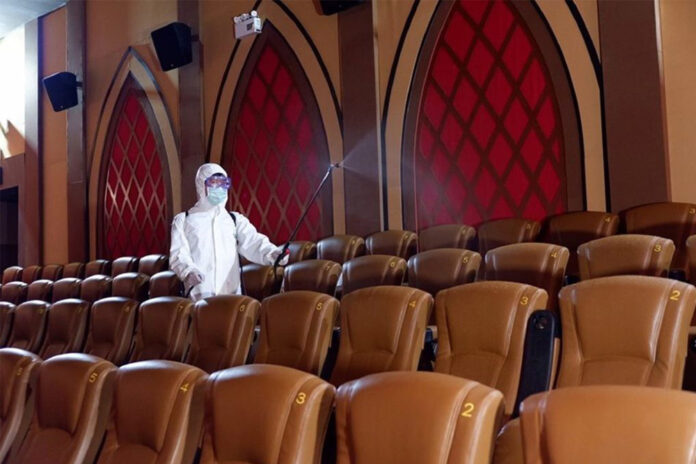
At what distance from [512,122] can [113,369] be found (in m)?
1.22

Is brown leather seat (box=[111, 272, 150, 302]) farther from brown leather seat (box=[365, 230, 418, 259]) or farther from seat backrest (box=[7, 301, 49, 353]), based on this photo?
brown leather seat (box=[365, 230, 418, 259])

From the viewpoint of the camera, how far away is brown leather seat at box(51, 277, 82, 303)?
1.84 meters

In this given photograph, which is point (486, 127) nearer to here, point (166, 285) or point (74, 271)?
point (166, 285)

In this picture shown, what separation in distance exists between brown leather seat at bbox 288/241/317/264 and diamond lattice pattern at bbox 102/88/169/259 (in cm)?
99

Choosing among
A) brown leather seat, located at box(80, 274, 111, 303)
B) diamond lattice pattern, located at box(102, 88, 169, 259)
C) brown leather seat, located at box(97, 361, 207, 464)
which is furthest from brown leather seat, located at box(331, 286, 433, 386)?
diamond lattice pattern, located at box(102, 88, 169, 259)

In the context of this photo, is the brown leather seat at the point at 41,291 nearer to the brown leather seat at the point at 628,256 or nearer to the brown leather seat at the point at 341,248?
the brown leather seat at the point at 341,248

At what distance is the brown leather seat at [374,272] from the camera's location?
122 centimetres

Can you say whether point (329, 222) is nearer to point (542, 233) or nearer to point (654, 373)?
point (542, 233)

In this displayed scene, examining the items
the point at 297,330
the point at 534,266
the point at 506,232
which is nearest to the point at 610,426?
the point at 297,330

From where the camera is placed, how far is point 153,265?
6.60 ft

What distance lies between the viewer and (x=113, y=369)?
2.42 feet

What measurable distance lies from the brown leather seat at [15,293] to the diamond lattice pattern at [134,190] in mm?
553

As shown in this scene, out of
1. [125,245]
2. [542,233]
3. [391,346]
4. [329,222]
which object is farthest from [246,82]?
[391,346]

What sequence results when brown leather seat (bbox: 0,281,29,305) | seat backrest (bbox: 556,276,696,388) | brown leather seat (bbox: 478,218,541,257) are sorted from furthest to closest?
brown leather seat (bbox: 0,281,29,305), brown leather seat (bbox: 478,218,541,257), seat backrest (bbox: 556,276,696,388)
